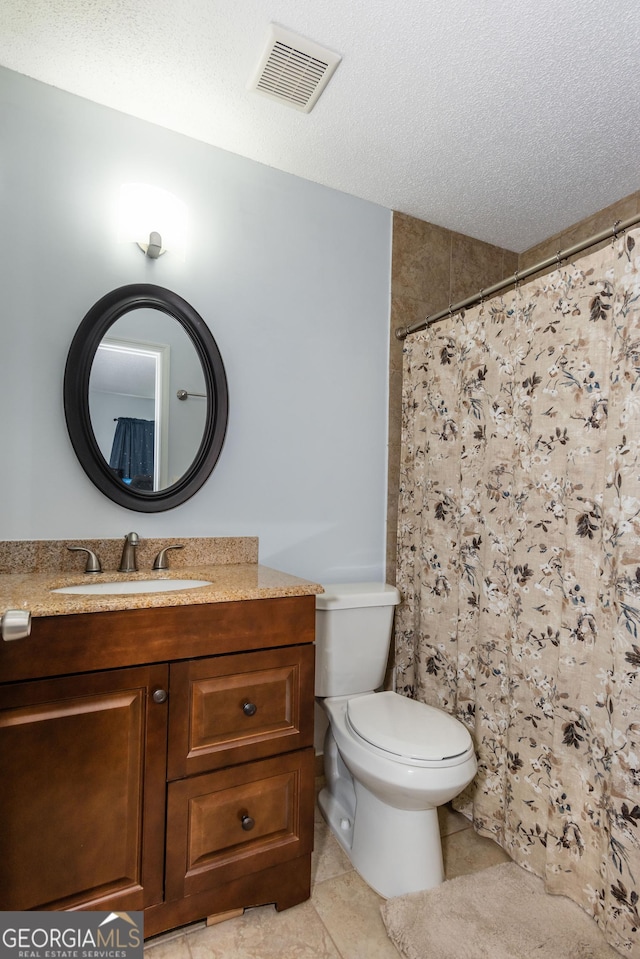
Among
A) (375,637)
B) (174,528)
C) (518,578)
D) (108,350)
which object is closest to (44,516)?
(174,528)

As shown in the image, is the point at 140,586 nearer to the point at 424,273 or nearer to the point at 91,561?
the point at 91,561

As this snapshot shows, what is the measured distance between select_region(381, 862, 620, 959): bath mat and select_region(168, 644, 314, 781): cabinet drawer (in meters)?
0.54

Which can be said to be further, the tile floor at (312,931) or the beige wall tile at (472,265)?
the beige wall tile at (472,265)

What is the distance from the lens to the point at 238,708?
1336 millimetres

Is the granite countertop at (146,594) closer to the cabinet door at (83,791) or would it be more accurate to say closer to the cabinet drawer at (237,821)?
the cabinet door at (83,791)

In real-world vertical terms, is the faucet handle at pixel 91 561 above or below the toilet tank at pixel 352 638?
above

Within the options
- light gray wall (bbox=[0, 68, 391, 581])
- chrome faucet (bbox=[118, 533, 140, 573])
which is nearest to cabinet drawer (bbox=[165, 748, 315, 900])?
chrome faucet (bbox=[118, 533, 140, 573])

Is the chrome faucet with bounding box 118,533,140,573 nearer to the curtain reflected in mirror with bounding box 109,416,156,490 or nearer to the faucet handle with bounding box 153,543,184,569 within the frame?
the faucet handle with bounding box 153,543,184,569

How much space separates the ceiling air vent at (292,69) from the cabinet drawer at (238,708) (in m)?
1.72

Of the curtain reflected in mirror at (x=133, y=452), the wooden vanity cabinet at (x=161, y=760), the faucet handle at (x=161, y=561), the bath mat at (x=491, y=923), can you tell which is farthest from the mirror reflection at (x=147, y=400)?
the bath mat at (x=491, y=923)

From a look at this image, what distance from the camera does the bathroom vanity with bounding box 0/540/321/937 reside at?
1.10m

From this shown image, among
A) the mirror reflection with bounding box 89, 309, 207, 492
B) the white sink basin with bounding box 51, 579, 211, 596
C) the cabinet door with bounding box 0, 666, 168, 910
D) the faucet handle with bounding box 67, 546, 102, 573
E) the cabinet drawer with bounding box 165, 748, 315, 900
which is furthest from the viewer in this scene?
the mirror reflection with bounding box 89, 309, 207, 492

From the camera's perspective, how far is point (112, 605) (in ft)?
3.80

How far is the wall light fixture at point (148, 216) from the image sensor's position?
5.68ft
